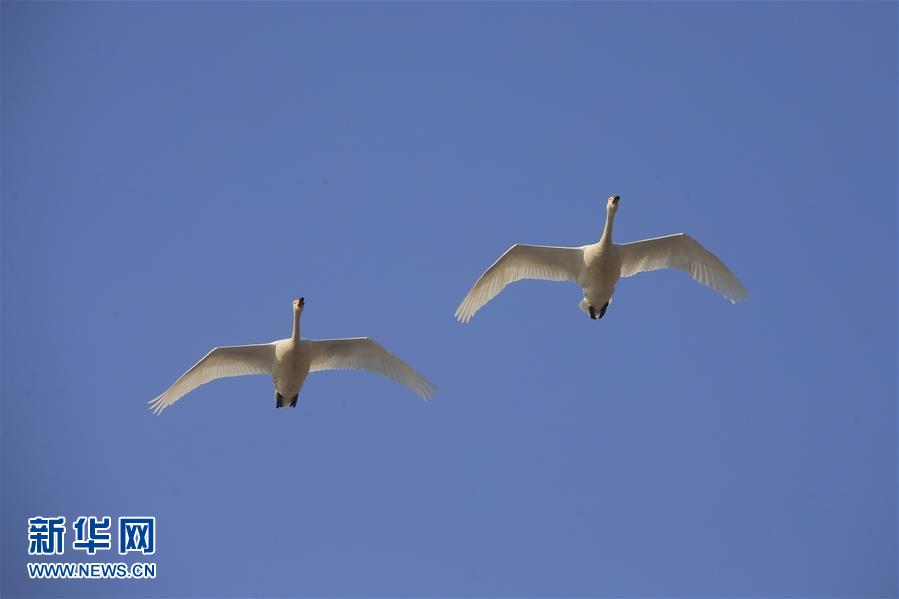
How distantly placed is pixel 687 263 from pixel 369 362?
7.94m

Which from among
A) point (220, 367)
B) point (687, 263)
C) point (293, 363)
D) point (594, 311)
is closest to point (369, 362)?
point (293, 363)

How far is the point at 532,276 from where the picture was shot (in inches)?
1109

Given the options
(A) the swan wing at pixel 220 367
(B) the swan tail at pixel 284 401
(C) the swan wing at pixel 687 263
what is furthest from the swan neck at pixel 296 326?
(C) the swan wing at pixel 687 263

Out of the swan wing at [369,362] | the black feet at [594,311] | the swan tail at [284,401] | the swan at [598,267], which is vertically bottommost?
the swan tail at [284,401]

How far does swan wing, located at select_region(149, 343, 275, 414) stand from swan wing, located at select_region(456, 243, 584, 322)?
4760 mm

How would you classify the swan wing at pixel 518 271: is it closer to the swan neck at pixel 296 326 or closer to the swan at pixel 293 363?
the swan at pixel 293 363

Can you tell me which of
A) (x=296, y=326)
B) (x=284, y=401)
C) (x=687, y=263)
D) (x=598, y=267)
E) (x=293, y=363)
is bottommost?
(x=284, y=401)

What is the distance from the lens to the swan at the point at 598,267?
88.2ft

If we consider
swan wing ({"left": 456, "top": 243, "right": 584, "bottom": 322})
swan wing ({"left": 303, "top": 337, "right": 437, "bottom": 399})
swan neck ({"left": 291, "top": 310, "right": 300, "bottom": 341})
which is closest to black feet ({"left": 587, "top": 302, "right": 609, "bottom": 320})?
swan wing ({"left": 456, "top": 243, "right": 584, "bottom": 322})

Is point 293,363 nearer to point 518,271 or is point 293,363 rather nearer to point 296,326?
point 296,326

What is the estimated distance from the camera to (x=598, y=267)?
87.7 ft

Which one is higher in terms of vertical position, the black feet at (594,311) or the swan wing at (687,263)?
the swan wing at (687,263)

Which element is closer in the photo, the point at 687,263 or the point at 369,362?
the point at 687,263

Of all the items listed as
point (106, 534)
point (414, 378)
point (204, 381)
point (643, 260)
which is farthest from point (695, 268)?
point (106, 534)
